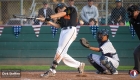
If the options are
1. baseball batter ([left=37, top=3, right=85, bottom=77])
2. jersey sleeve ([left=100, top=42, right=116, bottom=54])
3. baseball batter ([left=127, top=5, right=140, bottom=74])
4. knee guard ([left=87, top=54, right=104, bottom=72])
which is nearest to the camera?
baseball batter ([left=127, top=5, right=140, bottom=74])

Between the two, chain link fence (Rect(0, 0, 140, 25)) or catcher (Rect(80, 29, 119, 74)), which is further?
chain link fence (Rect(0, 0, 140, 25))

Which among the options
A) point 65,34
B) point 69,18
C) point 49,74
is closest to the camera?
point 49,74

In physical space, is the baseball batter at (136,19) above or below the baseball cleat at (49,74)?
above

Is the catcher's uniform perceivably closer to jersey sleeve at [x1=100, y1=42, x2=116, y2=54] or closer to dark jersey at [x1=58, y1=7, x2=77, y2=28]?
jersey sleeve at [x1=100, y1=42, x2=116, y2=54]

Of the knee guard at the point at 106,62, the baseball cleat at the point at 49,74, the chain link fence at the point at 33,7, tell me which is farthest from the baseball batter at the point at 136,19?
the chain link fence at the point at 33,7

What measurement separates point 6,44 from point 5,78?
18.3 feet

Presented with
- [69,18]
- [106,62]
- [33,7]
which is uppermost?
[69,18]

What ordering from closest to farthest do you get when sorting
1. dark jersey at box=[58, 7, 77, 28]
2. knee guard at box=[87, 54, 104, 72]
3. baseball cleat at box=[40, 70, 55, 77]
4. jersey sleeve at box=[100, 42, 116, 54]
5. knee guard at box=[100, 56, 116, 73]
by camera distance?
baseball cleat at box=[40, 70, 55, 77] → dark jersey at box=[58, 7, 77, 28] → knee guard at box=[100, 56, 116, 73] → jersey sleeve at box=[100, 42, 116, 54] → knee guard at box=[87, 54, 104, 72]

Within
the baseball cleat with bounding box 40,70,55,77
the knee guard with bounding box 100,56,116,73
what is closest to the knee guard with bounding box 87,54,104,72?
the knee guard with bounding box 100,56,116,73

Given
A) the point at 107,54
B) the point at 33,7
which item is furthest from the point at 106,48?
the point at 33,7

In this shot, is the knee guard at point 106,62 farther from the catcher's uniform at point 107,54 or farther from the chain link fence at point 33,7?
the chain link fence at point 33,7

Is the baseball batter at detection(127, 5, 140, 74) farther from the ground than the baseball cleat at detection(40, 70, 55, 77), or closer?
farther from the ground

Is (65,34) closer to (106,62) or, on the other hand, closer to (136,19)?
(106,62)

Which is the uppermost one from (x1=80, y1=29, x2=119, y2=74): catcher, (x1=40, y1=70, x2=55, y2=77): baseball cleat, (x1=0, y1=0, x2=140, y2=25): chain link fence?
(x1=0, y1=0, x2=140, y2=25): chain link fence
